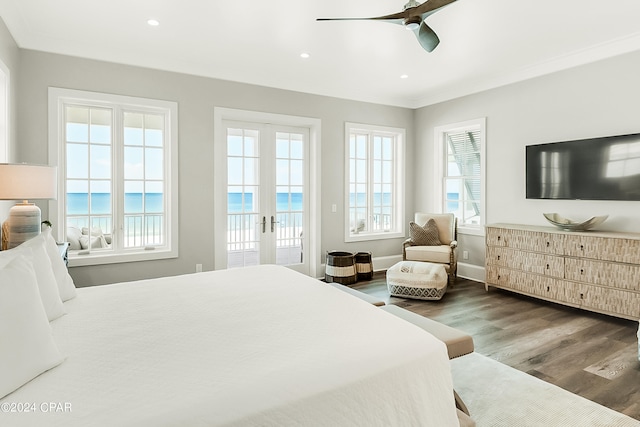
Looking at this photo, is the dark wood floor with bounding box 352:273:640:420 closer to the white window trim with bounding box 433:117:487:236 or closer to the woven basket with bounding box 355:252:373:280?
the woven basket with bounding box 355:252:373:280

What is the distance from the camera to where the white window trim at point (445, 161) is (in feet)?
16.8

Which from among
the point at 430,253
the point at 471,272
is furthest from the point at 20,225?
the point at 471,272

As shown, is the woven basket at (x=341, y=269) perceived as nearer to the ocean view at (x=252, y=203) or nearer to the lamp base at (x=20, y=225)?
the ocean view at (x=252, y=203)

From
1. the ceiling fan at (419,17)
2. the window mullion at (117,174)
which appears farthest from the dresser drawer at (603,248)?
the window mullion at (117,174)

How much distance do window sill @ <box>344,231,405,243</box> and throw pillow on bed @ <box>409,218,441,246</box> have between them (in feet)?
2.43

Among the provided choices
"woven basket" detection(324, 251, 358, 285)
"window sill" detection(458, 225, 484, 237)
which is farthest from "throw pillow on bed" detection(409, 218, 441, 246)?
"woven basket" detection(324, 251, 358, 285)

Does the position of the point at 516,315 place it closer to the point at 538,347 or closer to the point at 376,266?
the point at 538,347

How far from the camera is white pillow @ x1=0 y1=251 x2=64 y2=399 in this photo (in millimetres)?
1103

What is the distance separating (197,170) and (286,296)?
2823mm

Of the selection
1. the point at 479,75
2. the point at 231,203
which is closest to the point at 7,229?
the point at 231,203

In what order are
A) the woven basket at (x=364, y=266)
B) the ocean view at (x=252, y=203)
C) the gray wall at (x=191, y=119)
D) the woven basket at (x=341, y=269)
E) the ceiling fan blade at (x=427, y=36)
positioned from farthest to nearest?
the woven basket at (x=364, y=266)
the woven basket at (x=341, y=269)
the ocean view at (x=252, y=203)
the gray wall at (x=191, y=119)
the ceiling fan blade at (x=427, y=36)

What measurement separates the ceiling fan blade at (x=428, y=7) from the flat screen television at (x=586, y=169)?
2757 millimetres

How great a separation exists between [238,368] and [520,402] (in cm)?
187

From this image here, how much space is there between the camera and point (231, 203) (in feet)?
15.7
